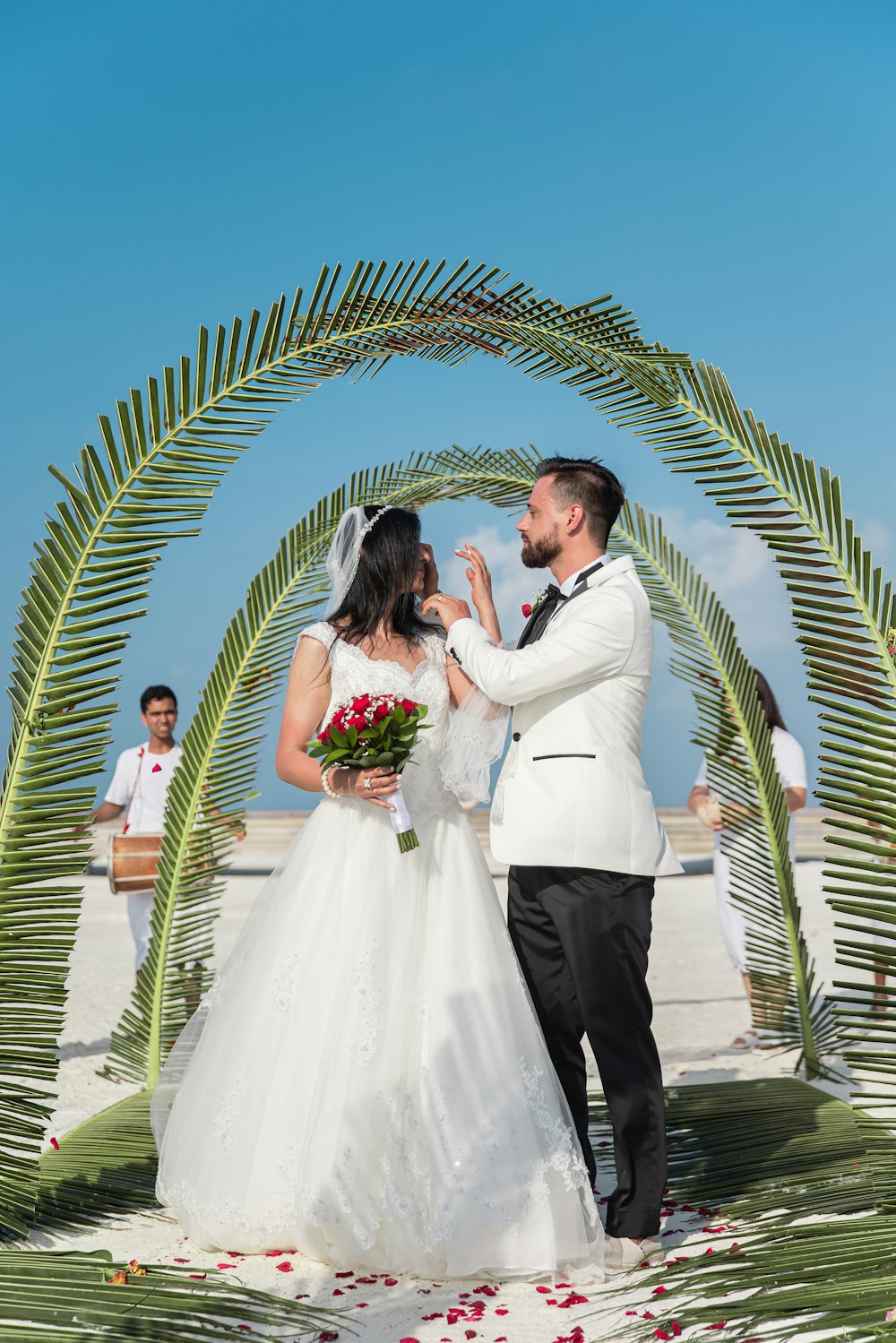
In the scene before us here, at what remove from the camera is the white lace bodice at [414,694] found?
4.15 meters

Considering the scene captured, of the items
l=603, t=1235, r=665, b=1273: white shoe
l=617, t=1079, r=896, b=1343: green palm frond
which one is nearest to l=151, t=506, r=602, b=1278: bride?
l=603, t=1235, r=665, b=1273: white shoe

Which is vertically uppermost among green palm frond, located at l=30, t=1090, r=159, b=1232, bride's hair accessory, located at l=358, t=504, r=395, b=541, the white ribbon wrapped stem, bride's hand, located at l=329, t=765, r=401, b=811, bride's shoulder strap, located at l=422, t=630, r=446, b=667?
bride's hair accessory, located at l=358, t=504, r=395, b=541

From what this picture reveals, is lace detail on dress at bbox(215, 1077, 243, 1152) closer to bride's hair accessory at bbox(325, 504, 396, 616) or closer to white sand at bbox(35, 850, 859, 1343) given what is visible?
white sand at bbox(35, 850, 859, 1343)

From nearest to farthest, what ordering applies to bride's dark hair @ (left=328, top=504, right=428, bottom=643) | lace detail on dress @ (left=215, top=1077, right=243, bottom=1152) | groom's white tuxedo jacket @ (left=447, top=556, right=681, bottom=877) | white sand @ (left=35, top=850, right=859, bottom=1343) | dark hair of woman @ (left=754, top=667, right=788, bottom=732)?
white sand @ (left=35, top=850, right=859, bottom=1343) < groom's white tuxedo jacket @ (left=447, top=556, right=681, bottom=877) < lace detail on dress @ (left=215, top=1077, right=243, bottom=1152) < bride's dark hair @ (left=328, top=504, right=428, bottom=643) < dark hair of woman @ (left=754, top=667, right=788, bottom=732)

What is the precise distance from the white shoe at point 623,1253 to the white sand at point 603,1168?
6 centimetres

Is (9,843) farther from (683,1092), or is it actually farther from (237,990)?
(683,1092)

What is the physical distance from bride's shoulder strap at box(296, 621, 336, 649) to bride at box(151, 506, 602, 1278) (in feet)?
0.03

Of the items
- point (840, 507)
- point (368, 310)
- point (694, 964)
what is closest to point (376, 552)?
point (368, 310)

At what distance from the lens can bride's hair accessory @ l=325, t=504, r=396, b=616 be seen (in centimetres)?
422

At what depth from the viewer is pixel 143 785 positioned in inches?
324

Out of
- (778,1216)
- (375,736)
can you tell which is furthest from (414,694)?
(778,1216)

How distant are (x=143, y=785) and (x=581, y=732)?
5071mm

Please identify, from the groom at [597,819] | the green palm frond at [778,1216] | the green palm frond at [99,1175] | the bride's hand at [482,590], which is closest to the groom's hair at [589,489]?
the groom at [597,819]

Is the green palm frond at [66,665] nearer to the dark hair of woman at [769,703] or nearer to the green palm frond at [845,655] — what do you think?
the green palm frond at [845,655]
